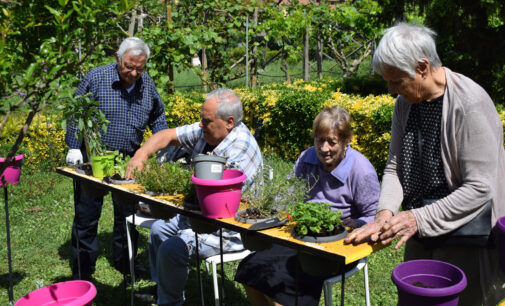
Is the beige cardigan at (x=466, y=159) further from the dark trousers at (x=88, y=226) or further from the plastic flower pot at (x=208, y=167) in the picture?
the dark trousers at (x=88, y=226)

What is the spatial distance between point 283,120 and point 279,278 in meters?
4.41

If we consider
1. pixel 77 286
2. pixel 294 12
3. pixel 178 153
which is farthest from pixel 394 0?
pixel 77 286

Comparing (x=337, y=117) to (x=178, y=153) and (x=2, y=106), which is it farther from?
(x=2, y=106)

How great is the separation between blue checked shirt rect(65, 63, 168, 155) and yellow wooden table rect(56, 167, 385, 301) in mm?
913

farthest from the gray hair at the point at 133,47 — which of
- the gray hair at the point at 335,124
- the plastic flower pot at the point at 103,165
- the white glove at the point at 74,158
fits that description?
the gray hair at the point at 335,124

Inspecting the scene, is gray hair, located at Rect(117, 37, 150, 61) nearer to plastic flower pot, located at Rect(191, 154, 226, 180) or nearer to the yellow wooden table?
the yellow wooden table

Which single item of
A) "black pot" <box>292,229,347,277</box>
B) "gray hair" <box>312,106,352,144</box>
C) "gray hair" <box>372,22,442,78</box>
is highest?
"gray hair" <box>372,22,442,78</box>

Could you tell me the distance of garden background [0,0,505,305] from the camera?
156 centimetres

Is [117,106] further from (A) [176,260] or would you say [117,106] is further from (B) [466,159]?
(B) [466,159]

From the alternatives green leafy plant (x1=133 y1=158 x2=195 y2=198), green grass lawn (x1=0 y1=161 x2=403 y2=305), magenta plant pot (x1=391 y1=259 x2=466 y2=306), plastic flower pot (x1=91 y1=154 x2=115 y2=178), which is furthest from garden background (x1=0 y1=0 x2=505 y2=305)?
magenta plant pot (x1=391 y1=259 x2=466 y2=306)

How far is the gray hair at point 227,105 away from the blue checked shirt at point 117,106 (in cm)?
96

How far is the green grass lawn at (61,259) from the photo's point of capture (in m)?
3.53

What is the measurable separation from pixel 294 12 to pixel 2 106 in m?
9.53

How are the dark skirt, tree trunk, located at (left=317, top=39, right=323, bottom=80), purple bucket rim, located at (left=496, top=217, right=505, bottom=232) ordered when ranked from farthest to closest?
tree trunk, located at (left=317, top=39, right=323, bottom=80) < the dark skirt < purple bucket rim, located at (left=496, top=217, right=505, bottom=232)
